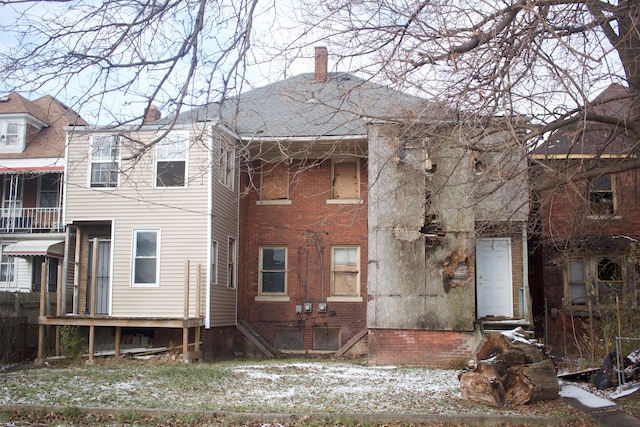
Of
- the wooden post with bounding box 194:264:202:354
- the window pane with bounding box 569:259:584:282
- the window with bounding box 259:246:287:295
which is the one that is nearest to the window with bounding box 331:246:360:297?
the window with bounding box 259:246:287:295

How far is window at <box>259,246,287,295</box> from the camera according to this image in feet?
71.6

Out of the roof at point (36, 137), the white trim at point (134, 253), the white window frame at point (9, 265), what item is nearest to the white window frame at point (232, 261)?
the white trim at point (134, 253)

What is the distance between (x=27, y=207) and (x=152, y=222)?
830cm

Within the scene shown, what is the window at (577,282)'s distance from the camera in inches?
854

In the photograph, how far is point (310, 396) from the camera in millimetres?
10812

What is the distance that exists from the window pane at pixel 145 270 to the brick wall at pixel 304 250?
11.5ft

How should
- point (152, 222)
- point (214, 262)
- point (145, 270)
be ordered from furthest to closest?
1. point (214, 262)
2. point (152, 222)
3. point (145, 270)

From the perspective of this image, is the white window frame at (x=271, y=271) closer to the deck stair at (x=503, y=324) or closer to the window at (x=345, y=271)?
the window at (x=345, y=271)

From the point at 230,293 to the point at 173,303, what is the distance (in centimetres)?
253

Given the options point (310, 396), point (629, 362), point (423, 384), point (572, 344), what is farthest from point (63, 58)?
point (572, 344)

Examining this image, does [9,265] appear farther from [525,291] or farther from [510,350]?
[510,350]

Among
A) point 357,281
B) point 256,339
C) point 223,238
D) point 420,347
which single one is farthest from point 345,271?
point 420,347

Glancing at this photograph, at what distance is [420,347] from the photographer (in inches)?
658

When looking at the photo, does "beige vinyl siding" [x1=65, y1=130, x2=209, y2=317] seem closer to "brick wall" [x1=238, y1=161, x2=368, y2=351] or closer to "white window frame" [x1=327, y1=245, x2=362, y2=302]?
"brick wall" [x1=238, y1=161, x2=368, y2=351]
